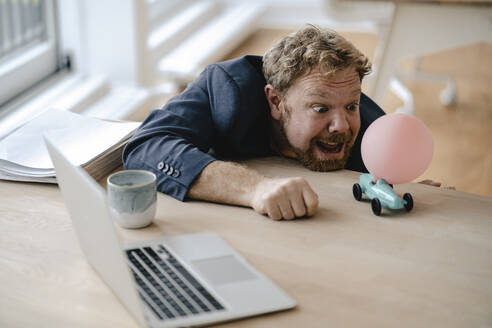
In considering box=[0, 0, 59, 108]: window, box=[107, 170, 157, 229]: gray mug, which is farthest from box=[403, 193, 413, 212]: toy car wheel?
box=[0, 0, 59, 108]: window

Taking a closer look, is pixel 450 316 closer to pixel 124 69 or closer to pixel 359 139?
pixel 359 139

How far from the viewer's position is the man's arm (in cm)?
116

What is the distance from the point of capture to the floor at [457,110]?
9.48 feet

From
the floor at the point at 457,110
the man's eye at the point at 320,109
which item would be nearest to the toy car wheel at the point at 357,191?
the man's eye at the point at 320,109

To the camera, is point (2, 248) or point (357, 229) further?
point (357, 229)

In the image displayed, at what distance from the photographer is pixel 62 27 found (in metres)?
2.80

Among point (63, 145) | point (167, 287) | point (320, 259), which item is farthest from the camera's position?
point (63, 145)

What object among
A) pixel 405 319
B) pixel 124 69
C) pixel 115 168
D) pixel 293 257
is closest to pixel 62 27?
pixel 124 69

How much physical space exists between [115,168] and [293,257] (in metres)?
0.57

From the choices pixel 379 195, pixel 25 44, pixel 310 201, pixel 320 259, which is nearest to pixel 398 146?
pixel 379 195

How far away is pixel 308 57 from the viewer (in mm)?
1439

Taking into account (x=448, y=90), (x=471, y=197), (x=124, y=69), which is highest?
(x=471, y=197)

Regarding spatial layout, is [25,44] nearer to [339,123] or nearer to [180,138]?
[180,138]

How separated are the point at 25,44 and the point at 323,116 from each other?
5.64 ft
